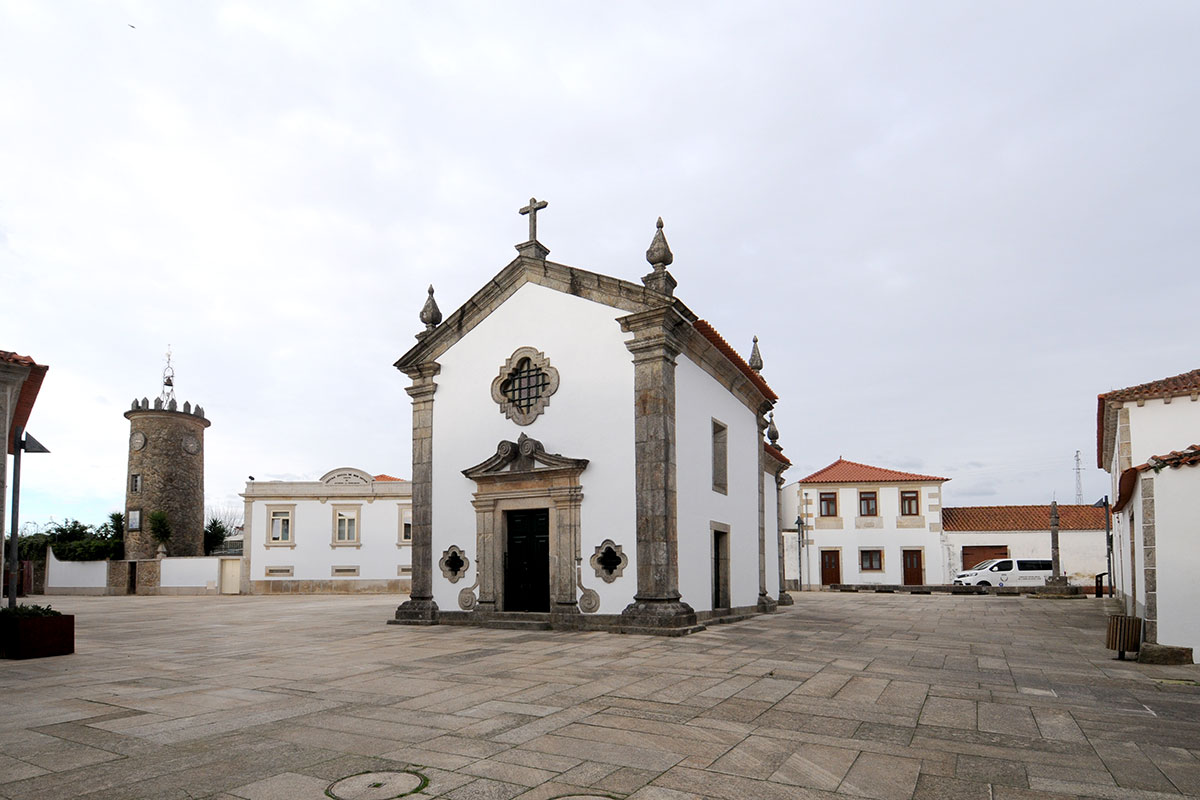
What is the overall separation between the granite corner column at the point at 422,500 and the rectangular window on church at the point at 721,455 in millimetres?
5903

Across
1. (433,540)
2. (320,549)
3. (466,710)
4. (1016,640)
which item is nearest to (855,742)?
(466,710)

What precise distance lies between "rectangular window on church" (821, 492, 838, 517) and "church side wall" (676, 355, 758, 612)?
21.9m

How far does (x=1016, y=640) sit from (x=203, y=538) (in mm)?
40422

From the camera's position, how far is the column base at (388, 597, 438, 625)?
1556 centimetres

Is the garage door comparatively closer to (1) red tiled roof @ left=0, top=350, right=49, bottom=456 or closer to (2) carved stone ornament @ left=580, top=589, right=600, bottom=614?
(2) carved stone ornament @ left=580, top=589, right=600, bottom=614

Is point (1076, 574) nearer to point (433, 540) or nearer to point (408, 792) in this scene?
point (433, 540)

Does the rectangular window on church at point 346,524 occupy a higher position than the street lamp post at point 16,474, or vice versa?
the street lamp post at point 16,474

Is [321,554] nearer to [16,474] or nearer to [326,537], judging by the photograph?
[326,537]

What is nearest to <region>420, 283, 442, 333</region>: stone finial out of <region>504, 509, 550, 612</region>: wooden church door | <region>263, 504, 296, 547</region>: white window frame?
<region>504, 509, 550, 612</region>: wooden church door

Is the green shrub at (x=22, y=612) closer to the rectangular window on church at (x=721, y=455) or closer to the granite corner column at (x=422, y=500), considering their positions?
the granite corner column at (x=422, y=500)

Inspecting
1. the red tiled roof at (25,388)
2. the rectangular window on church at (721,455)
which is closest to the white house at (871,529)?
the rectangular window on church at (721,455)

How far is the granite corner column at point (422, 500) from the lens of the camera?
15750 mm

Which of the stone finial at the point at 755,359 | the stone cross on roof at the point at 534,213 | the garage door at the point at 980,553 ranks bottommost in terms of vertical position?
the garage door at the point at 980,553

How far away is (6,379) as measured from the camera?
11.2 meters
